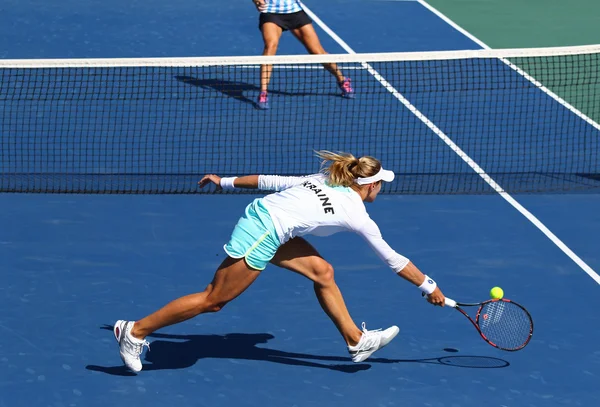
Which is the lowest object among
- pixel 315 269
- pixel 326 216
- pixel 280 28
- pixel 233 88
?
pixel 233 88

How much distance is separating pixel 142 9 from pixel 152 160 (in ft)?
23.5

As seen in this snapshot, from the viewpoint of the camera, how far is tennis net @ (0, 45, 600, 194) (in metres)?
11.8

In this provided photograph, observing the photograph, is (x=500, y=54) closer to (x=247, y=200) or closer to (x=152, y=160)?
(x=247, y=200)

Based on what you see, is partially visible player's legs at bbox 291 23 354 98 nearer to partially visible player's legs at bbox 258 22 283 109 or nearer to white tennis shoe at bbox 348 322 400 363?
partially visible player's legs at bbox 258 22 283 109

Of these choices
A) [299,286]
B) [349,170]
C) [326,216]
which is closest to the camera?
[326,216]

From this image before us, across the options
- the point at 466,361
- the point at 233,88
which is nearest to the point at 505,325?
the point at 466,361

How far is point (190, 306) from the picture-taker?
7.57m

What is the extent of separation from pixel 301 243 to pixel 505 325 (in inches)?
60.0

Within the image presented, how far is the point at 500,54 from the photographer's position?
11.5m

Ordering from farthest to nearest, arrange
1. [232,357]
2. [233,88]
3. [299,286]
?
[233,88] < [299,286] < [232,357]

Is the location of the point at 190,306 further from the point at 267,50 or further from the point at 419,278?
the point at 267,50

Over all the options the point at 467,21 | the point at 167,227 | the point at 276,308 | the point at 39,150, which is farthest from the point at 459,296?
the point at 467,21

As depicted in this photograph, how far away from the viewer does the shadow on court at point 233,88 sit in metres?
14.5

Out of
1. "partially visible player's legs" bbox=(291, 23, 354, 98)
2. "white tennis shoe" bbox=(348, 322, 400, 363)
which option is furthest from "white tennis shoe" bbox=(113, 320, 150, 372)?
"partially visible player's legs" bbox=(291, 23, 354, 98)
